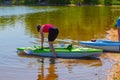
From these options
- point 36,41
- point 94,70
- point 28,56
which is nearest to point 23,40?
point 36,41

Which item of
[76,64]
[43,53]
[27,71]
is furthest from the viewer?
[43,53]

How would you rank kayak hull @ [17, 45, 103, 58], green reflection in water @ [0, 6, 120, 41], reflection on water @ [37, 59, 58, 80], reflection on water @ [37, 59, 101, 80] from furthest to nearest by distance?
green reflection in water @ [0, 6, 120, 41]
kayak hull @ [17, 45, 103, 58]
reflection on water @ [37, 59, 101, 80]
reflection on water @ [37, 59, 58, 80]

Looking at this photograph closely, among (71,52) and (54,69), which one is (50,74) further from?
(71,52)

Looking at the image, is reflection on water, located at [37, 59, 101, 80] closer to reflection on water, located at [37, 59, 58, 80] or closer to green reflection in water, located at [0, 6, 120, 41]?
reflection on water, located at [37, 59, 58, 80]

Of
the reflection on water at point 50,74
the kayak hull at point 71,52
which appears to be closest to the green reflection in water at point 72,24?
the kayak hull at point 71,52

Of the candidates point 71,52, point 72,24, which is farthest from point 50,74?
point 72,24

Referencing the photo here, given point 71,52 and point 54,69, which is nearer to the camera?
point 54,69

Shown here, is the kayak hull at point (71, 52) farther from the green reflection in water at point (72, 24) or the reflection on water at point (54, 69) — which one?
the green reflection in water at point (72, 24)

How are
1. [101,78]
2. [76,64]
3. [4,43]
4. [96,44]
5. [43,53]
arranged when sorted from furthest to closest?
[4,43]
[96,44]
[43,53]
[76,64]
[101,78]

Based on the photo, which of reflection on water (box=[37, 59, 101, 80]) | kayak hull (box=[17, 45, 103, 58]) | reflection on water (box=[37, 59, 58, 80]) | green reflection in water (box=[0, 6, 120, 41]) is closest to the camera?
reflection on water (box=[37, 59, 58, 80])

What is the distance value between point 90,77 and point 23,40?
31.2 ft

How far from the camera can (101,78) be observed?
11391mm

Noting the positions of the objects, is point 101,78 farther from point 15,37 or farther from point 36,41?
point 15,37

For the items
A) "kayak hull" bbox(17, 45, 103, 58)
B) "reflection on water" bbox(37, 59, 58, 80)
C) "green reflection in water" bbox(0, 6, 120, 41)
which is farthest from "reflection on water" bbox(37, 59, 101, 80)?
"green reflection in water" bbox(0, 6, 120, 41)
